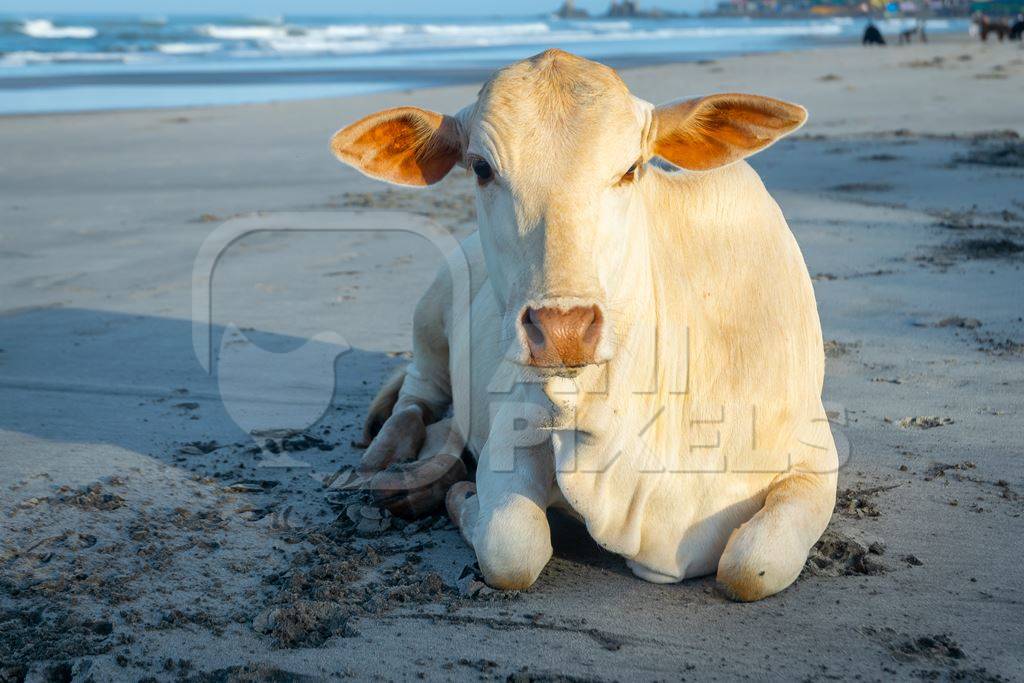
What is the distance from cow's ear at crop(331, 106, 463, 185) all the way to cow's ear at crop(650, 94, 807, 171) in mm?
620

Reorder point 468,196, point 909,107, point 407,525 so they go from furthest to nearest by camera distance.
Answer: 1. point 909,107
2. point 468,196
3. point 407,525

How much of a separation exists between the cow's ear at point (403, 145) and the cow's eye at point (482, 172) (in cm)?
32

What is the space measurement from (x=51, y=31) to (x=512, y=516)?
5152 centimetres

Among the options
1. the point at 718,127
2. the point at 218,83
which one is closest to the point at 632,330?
the point at 718,127

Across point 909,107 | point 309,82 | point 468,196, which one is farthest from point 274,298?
point 309,82

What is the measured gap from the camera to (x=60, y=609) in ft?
10.3

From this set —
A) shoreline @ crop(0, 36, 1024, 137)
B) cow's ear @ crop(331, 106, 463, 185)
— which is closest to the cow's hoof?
cow's ear @ crop(331, 106, 463, 185)

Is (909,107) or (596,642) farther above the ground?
(909,107)

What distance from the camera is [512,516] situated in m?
3.35

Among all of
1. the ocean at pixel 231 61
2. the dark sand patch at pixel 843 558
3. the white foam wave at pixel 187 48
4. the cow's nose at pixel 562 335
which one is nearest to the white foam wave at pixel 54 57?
the ocean at pixel 231 61

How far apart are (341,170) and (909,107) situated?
757cm

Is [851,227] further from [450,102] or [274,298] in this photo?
[450,102]

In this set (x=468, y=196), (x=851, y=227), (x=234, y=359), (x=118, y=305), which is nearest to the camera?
(x=234, y=359)

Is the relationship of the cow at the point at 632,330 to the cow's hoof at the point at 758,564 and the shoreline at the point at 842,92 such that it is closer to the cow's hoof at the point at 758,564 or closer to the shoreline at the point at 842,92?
the cow's hoof at the point at 758,564
